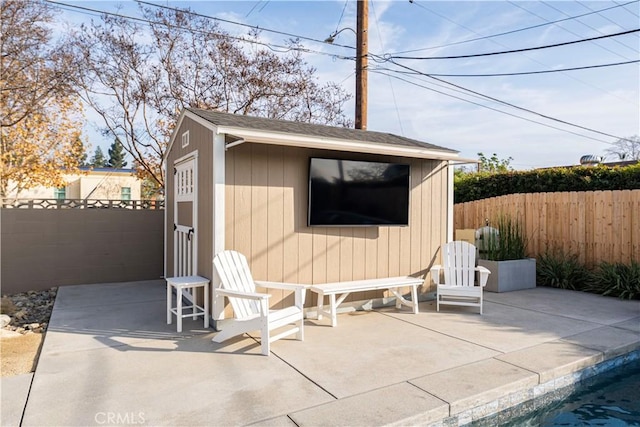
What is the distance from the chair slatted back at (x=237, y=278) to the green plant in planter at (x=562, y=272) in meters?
5.26

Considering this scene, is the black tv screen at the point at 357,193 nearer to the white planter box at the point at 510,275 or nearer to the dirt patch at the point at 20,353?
the white planter box at the point at 510,275

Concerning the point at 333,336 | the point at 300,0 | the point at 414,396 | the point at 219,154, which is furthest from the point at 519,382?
the point at 300,0

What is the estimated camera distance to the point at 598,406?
300 centimetres

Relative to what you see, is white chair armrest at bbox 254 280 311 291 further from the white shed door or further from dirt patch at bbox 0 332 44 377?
dirt patch at bbox 0 332 44 377

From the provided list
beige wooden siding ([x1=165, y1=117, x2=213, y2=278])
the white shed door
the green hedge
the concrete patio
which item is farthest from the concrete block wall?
the green hedge

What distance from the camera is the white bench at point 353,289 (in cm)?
445

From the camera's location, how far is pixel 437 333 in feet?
13.6

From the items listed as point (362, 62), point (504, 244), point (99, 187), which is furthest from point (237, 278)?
point (99, 187)

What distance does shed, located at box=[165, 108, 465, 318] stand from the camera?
430cm

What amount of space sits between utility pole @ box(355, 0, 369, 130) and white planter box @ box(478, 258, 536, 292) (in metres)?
3.28

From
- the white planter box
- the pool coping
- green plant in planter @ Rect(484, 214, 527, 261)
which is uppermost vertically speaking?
green plant in planter @ Rect(484, 214, 527, 261)

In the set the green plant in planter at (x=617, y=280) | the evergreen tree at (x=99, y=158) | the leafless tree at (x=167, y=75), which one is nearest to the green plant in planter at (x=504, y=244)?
the green plant in planter at (x=617, y=280)

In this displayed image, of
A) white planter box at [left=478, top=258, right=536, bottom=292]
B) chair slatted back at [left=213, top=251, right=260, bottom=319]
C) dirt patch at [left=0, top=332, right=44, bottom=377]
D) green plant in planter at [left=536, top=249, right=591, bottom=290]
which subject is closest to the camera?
dirt patch at [left=0, top=332, right=44, bottom=377]

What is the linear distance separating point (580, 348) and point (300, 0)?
8.16m
